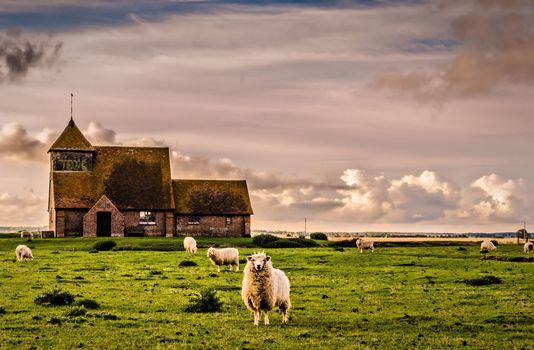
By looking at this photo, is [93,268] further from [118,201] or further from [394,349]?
[118,201]

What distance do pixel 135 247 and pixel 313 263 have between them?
28768 millimetres

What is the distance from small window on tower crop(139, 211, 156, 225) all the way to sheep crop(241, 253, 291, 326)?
237 ft

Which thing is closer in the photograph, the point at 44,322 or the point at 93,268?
the point at 44,322

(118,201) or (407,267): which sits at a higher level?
(118,201)

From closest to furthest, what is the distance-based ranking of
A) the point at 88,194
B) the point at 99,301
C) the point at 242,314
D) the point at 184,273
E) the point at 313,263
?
the point at 242,314, the point at 99,301, the point at 184,273, the point at 313,263, the point at 88,194

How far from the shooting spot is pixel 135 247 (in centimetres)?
7306

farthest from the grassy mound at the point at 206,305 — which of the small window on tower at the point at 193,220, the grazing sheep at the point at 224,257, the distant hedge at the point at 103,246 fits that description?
the small window on tower at the point at 193,220

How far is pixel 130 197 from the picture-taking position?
9338 cm

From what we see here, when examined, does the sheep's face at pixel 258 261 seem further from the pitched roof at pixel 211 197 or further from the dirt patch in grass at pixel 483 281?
the pitched roof at pixel 211 197

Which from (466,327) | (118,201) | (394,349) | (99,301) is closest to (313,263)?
(99,301)

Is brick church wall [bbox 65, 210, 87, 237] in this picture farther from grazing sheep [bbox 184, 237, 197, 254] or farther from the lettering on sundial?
grazing sheep [bbox 184, 237, 197, 254]

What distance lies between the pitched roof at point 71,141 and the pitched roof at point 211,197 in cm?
1401

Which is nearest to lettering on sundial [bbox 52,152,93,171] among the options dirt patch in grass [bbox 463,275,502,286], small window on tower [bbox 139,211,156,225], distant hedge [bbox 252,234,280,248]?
small window on tower [bbox 139,211,156,225]

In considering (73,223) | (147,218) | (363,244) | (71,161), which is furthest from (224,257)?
(71,161)
